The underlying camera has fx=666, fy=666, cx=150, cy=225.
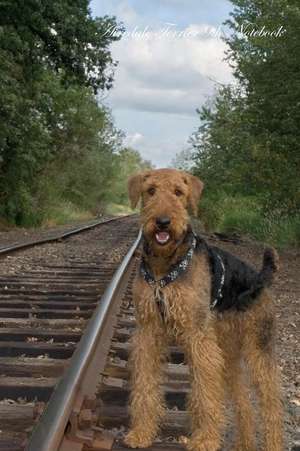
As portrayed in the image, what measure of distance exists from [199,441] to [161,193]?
4.25ft

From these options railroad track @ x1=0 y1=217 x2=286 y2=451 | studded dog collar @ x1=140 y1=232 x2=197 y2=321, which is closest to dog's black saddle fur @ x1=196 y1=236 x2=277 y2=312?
studded dog collar @ x1=140 y1=232 x2=197 y2=321

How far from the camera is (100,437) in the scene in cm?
338

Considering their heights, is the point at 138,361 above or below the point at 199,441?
above

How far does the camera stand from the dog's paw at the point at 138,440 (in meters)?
3.47

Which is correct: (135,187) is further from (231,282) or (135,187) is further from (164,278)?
(231,282)

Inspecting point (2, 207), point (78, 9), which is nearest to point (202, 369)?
point (78, 9)

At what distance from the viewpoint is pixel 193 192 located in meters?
3.78

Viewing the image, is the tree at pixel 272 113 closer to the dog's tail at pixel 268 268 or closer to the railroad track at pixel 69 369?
the railroad track at pixel 69 369

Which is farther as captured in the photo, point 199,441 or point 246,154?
point 246,154

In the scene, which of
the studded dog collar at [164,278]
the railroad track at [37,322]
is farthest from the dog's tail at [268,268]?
the railroad track at [37,322]

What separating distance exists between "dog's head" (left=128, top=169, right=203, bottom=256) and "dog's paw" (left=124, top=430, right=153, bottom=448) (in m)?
0.95

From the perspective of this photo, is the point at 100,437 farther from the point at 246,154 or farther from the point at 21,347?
the point at 246,154

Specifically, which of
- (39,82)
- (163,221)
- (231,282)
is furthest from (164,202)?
(39,82)

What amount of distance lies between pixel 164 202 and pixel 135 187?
361mm
